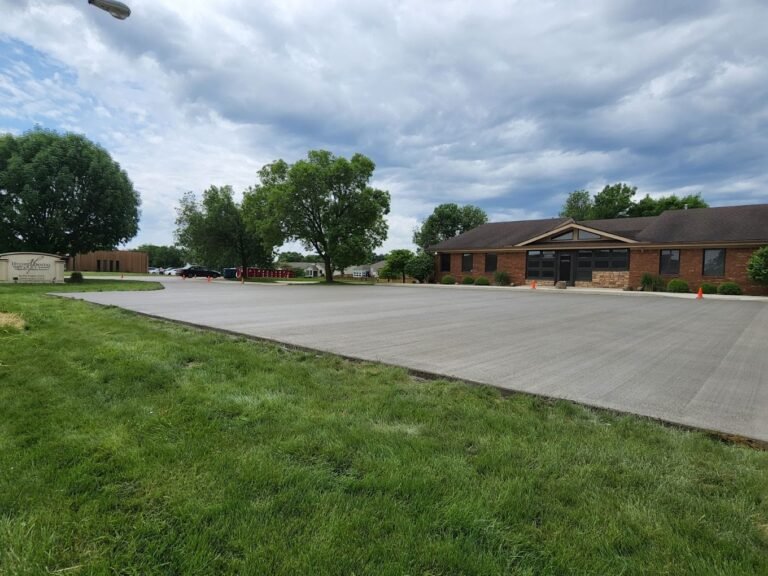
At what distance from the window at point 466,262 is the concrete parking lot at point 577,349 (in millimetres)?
22550

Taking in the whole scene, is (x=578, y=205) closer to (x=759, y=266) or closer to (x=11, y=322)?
(x=759, y=266)

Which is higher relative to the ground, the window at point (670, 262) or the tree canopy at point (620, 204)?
the tree canopy at point (620, 204)

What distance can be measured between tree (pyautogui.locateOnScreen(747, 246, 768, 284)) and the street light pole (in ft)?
91.9

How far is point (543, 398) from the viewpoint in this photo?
4.04 m

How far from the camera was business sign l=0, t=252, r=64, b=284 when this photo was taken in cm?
2386

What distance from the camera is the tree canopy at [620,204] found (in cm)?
4862

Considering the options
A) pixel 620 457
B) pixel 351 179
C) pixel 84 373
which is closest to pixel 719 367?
pixel 620 457

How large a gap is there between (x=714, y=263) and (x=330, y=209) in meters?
25.4

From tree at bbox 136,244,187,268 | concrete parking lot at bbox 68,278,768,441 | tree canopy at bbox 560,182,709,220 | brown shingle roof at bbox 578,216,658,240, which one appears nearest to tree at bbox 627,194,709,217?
tree canopy at bbox 560,182,709,220

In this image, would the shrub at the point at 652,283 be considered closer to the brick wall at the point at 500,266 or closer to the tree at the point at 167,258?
the brick wall at the point at 500,266

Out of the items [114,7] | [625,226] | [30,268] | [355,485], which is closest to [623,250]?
[625,226]

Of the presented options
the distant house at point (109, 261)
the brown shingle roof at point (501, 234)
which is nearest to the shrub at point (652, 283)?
the brown shingle roof at point (501, 234)

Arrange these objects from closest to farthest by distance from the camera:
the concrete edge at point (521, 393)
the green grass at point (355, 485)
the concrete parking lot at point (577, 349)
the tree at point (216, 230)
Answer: the green grass at point (355, 485) → the concrete edge at point (521, 393) → the concrete parking lot at point (577, 349) → the tree at point (216, 230)

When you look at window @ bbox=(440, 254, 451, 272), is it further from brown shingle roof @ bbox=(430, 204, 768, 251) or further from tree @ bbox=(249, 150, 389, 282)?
tree @ bbox=(249, 150, 389, 282)
